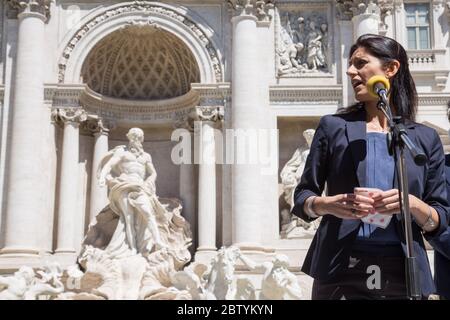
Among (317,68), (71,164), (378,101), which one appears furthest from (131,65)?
(378,101)

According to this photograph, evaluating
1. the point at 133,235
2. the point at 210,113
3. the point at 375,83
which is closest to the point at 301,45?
the point at 210,113

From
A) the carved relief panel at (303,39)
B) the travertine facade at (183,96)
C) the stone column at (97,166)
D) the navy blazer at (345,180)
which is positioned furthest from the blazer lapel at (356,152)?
the carved relief panel at (303,39)

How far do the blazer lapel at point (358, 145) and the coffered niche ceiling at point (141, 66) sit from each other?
15.5 meters

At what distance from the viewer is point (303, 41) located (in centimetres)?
1948

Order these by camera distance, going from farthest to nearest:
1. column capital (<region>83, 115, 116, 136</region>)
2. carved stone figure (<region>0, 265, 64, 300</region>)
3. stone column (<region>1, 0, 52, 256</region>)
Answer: column capital (<region>83, 115, 116, 136</region>) → stone column (<region>1, 0, 52, 256</region>) → carved stone figure (<region>0, 265, 64, 300</region>)

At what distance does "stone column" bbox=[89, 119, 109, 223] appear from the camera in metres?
19.0

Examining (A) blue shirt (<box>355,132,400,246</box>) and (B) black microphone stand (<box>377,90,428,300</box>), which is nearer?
(B) black microphone stand (<box>377,90,428,300</box>)

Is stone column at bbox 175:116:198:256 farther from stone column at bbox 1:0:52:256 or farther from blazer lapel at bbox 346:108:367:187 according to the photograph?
blazer lapel at bbox 346:108:367:187

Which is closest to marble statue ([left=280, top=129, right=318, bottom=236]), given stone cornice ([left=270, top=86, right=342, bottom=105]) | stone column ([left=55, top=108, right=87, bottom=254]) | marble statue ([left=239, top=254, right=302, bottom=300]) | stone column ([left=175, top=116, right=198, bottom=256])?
stone cornice ([left=270, top=86, right=342, bottom=105])

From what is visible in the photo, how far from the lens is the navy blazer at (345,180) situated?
3635 mm

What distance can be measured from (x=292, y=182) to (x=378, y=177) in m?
14.5

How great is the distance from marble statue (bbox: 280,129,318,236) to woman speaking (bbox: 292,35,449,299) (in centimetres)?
1416

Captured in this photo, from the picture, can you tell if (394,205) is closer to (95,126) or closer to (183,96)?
(183,96)
